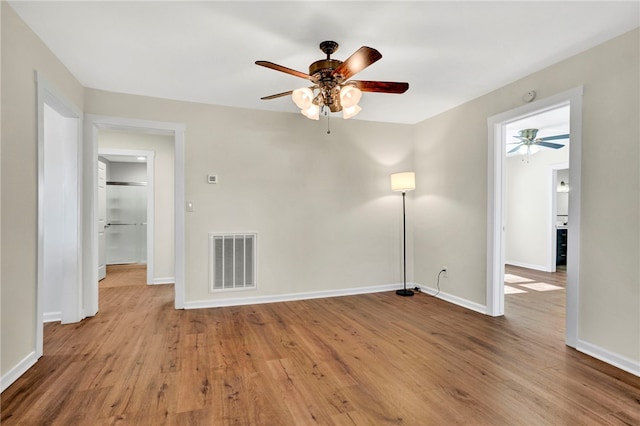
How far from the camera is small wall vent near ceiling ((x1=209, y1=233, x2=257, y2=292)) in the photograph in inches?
155

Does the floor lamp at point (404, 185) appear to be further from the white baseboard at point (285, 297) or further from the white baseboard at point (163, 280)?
the white baseboard at point (163, 280)

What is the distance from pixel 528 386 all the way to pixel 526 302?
2291 mm

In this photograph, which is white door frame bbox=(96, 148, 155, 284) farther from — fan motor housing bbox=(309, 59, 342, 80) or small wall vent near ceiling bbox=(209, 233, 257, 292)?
fan motor housing bbox=(309, 59, 342, 80)

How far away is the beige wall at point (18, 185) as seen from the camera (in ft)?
6.78

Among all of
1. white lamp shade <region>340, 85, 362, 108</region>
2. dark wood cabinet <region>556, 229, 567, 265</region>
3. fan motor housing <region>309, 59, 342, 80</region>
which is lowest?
dark wood cabinet <region>556, 229, 567, 265</region>

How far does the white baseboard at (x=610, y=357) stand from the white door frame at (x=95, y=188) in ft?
12.6

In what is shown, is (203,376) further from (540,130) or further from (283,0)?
(540,130)

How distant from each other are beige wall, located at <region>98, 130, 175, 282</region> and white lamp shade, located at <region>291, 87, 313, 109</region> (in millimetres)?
3478

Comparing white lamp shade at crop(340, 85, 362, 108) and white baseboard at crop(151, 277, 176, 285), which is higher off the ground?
white lamp shade at crop(340, 85, 362, 108)

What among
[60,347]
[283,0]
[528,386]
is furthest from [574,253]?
[60,347]

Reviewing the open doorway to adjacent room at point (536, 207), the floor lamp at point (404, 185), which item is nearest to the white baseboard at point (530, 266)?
the open doorway to adjacent room at point (536, 207)

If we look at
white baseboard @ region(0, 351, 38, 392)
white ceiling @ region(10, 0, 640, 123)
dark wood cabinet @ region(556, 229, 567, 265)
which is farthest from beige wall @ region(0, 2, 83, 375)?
dark wood cabinet @ region(556, 229, 567, 265)

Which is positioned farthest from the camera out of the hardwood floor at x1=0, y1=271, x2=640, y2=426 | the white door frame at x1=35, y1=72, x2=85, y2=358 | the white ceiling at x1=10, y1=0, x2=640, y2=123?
the white door frame at x1=35, y1=72, x2=85, y2=358

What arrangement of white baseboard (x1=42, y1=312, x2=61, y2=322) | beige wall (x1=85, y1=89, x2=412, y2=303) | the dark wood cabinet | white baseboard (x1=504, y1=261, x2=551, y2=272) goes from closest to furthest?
white baseboard (x1=42, y1=312, x2=61, y2=322) < beige wall (x1=85, y1=89, x2=412, y2=303) < white baseboard (x1=504, y1=261, x2=551, y2=272) < the dark wood cabinet
